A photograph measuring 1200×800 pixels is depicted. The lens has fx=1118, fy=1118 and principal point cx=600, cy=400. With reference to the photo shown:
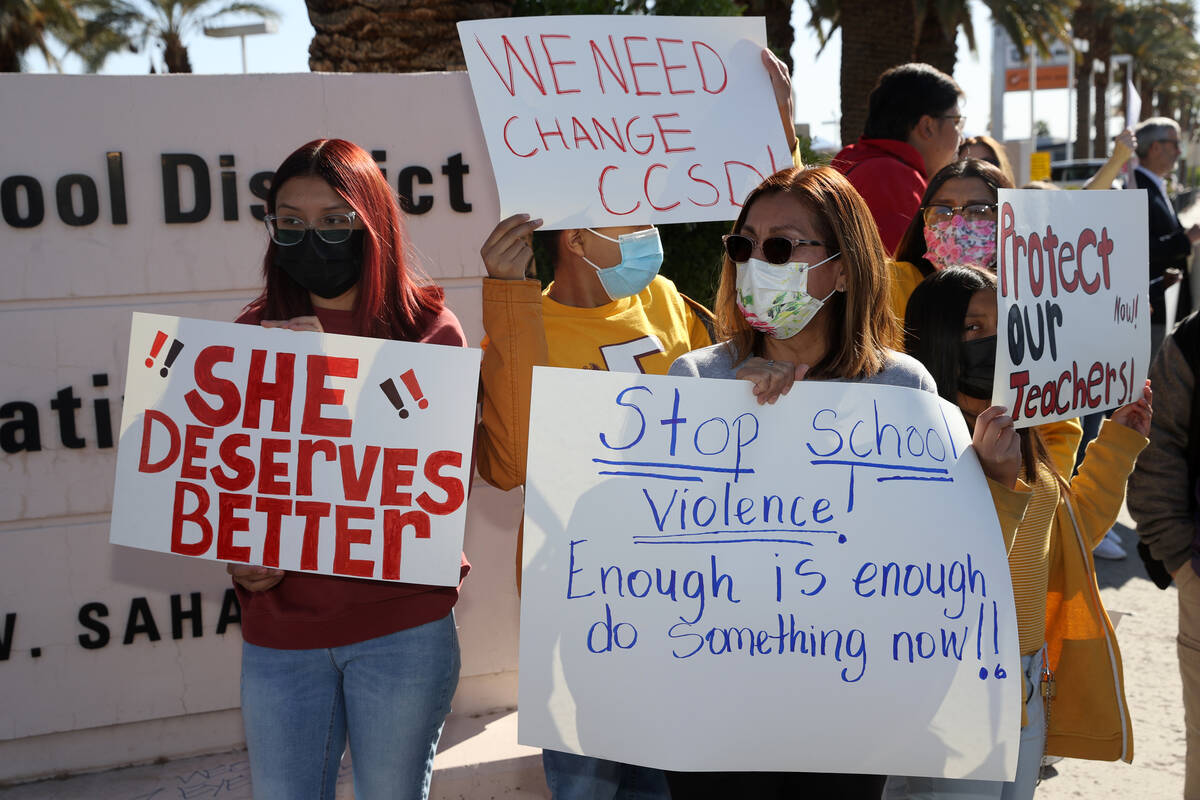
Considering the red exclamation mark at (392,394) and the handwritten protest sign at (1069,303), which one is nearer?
the red exclamation mark at (392,394)

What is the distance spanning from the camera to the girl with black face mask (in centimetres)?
250

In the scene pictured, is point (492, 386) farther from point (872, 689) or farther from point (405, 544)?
point (872, 689)

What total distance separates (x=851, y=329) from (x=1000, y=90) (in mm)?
16825

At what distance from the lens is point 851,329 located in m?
2.17

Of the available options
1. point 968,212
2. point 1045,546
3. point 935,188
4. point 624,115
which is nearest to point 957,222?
point 968,212

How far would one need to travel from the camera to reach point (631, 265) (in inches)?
103

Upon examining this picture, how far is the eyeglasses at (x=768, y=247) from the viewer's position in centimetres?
213

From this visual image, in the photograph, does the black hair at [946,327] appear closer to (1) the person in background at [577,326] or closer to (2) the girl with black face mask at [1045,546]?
(2) the girl with black face mask at [1045,546]

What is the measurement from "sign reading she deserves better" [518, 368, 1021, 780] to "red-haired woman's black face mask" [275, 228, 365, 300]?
597 millimetres

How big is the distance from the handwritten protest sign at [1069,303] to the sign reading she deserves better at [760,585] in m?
0.41

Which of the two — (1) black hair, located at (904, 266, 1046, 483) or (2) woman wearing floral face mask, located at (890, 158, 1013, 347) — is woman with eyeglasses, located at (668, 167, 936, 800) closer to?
(1) black hair, located at (904, 266, 1046, 483)

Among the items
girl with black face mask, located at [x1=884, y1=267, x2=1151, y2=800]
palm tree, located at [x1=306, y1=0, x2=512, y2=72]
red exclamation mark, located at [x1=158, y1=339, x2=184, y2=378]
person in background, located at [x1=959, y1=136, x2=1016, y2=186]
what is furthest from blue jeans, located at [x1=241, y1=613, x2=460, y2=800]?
palm tree, located at [x1=306, y1=0, x2=512, y2=72]

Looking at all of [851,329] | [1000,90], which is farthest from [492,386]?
[1000,90]

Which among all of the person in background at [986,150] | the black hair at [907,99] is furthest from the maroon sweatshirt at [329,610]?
the person in background at [986,150]
